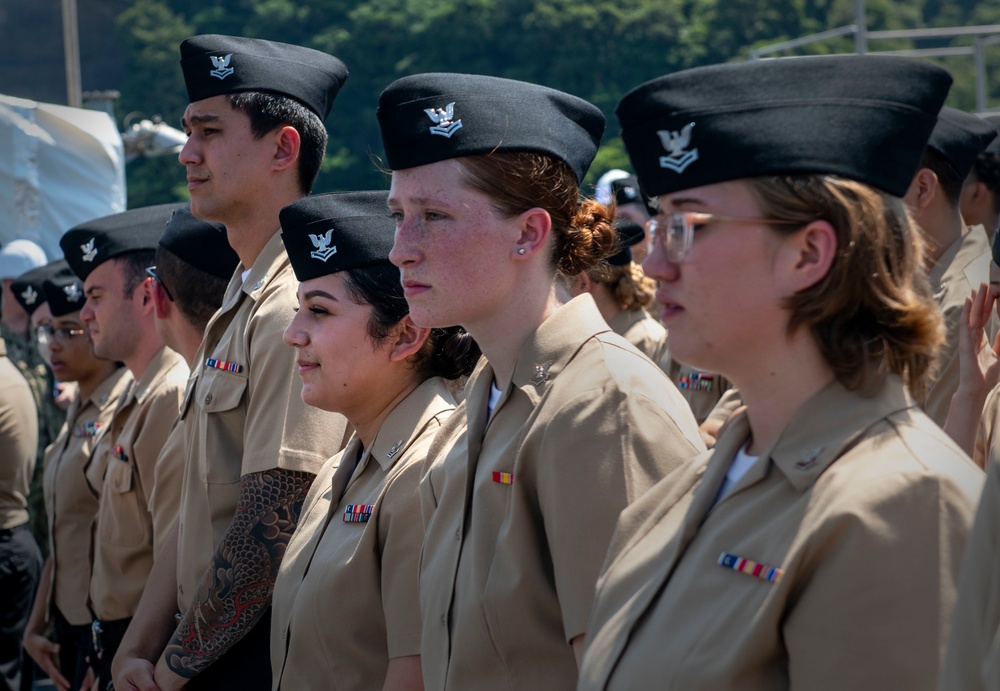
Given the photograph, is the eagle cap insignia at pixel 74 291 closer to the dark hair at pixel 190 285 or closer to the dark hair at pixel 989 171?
the dark hair at pixel 190 285

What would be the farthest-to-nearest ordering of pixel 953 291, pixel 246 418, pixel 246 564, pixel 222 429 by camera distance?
pixel 953 291
pixel 222 429
pixel 246 418
pixel 246 564

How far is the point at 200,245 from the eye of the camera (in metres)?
4.64

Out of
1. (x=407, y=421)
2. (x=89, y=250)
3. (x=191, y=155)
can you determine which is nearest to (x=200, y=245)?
(x=191, y=155)

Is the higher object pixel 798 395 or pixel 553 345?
pixel 798 395

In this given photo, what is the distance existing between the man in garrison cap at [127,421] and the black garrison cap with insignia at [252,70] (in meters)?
1.30

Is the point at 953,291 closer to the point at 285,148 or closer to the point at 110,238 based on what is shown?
the point at 285,148

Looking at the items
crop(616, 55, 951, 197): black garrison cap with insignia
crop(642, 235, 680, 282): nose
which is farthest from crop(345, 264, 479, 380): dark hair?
crop(616, 55, 951, 197): black garrison cap with insignia

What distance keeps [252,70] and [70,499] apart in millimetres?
2667

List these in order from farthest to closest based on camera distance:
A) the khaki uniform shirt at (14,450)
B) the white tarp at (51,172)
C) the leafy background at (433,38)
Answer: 1. the leafy background at (433,38)
2. the white tarp at (51,172)
3. the khaki uniform shirt at (14,450)

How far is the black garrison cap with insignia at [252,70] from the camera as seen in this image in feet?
13.4

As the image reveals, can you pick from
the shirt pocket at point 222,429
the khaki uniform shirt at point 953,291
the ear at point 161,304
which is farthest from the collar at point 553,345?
the ear at point 161,304

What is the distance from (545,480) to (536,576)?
0.19 meters

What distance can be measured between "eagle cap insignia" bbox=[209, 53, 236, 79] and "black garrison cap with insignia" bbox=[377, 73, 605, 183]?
1274 millimetres

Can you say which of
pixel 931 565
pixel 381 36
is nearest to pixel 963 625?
pixel 931 565
